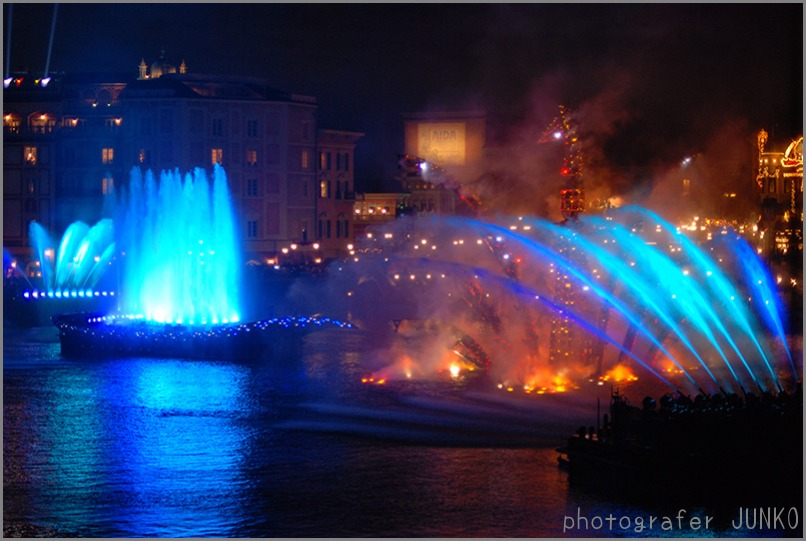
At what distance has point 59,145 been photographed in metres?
85.6

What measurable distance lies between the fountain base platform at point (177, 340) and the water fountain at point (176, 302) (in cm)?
4

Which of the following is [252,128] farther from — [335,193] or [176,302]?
[176,302]

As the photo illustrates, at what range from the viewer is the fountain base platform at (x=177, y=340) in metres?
44.9

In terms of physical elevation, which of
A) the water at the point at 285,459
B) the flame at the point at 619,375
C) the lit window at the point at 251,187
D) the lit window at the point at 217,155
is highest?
the lit window at the point at 217,155

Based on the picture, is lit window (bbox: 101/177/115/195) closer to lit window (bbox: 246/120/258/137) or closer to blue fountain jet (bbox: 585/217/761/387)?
lit window (bbox: 246/120/258/137)

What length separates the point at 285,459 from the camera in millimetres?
27719

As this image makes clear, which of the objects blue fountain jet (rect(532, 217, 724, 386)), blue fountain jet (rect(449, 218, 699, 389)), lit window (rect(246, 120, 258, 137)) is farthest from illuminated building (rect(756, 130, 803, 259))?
lit window (rect(246, 120, 258, 137))

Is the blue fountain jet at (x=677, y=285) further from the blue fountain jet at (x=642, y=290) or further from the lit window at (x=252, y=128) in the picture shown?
the lit window at (x=252, y=128)

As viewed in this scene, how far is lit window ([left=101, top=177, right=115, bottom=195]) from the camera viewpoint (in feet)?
271

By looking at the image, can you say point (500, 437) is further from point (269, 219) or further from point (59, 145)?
point (59, 145)

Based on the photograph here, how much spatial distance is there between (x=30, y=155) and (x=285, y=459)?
210 feet

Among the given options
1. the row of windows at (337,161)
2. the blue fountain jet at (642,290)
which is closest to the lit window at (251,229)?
the row of windows at (337,161)

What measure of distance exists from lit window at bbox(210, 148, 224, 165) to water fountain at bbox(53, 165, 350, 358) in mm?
20490

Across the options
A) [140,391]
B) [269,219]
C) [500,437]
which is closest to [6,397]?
[140,391]
